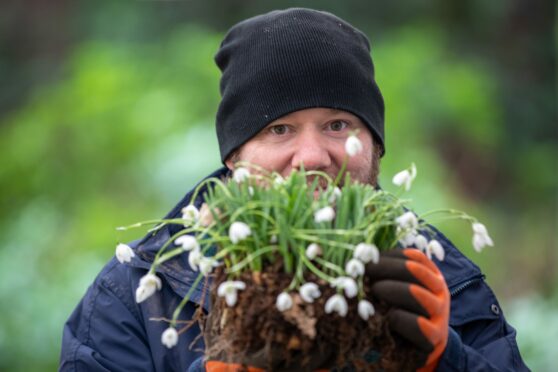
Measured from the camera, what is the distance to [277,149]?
8.45ft

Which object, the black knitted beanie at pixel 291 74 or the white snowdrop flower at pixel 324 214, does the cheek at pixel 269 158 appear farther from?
the white snowdrop flower at pixel 324 214

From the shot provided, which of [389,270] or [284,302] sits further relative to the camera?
[389,270]

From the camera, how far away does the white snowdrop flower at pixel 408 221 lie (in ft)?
6.44

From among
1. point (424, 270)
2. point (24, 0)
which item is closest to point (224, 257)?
point (424, 270)

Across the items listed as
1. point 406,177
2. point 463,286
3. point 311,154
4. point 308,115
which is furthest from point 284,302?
point 463,286

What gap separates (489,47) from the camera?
8.88 meters

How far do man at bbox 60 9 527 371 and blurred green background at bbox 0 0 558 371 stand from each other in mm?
3142

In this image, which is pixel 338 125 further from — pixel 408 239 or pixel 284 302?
pixel 284 302

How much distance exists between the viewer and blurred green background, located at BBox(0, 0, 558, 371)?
663 centimetres

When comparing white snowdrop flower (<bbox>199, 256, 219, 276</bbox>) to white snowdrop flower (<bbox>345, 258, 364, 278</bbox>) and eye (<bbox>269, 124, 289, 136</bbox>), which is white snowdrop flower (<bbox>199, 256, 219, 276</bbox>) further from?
eye (<bbox>269, 124, 289, 136</bbox>)

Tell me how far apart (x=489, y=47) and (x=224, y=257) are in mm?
7375

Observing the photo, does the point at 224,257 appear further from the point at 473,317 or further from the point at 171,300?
the point at 473,317

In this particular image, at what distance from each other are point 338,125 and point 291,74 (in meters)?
0.20

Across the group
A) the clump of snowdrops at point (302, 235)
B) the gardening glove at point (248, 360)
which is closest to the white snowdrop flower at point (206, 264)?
the clump of snowdrops at point (302, 235)
